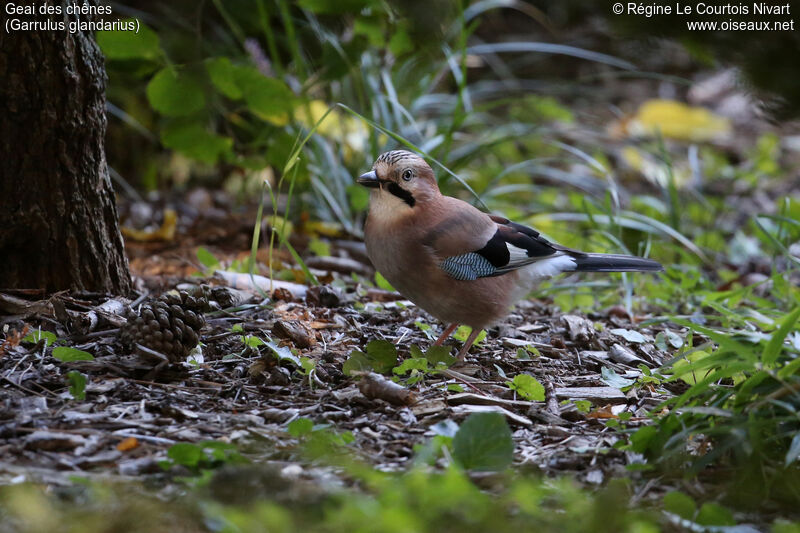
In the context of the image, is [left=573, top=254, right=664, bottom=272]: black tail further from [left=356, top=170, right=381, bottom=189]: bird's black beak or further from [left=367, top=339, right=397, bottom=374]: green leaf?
[left=367, top=339, right=397, bottom=374]: green leaf

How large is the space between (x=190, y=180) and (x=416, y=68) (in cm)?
206

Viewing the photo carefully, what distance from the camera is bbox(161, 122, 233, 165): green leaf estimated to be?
14.3 feet

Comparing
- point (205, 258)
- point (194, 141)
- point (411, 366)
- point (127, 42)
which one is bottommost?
point (411, 366)

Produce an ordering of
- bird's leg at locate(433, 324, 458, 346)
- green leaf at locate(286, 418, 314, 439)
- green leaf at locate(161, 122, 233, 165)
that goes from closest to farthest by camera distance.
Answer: green leaf at locate(286, 418, 314, 439) < bird's leg at locate(433, 324, 458, 346) < green leaf at locate(161, 122, 233, 165)

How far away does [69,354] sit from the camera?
2758 millimetres

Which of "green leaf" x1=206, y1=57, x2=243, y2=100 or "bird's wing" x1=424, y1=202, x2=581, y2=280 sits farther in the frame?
"green leaf" x1=206, y1=57, x2=243, y2=100

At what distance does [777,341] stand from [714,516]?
0.54 metres

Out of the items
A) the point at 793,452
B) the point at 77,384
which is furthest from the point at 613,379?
the point at 77,384

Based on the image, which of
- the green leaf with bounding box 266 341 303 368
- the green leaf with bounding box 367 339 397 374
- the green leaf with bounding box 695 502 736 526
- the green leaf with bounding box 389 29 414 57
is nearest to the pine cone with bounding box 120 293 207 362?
the green leaf with bounding box 266 341 303 368

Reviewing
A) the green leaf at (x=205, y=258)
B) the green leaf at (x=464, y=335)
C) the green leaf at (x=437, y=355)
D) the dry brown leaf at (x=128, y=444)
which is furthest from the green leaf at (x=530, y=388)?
the green leaf at (x=205, y=258)

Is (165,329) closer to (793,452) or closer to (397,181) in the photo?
(397,181)

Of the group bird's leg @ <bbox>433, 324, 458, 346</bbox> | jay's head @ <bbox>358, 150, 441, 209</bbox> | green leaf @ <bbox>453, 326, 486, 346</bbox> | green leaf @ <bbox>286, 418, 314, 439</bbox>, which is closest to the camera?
green leaf @ <bbox>286, 418, 314, 439</bbox>

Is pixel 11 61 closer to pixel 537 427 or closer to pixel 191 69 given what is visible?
pixel 191 69

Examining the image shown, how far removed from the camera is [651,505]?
2213 millimetres
